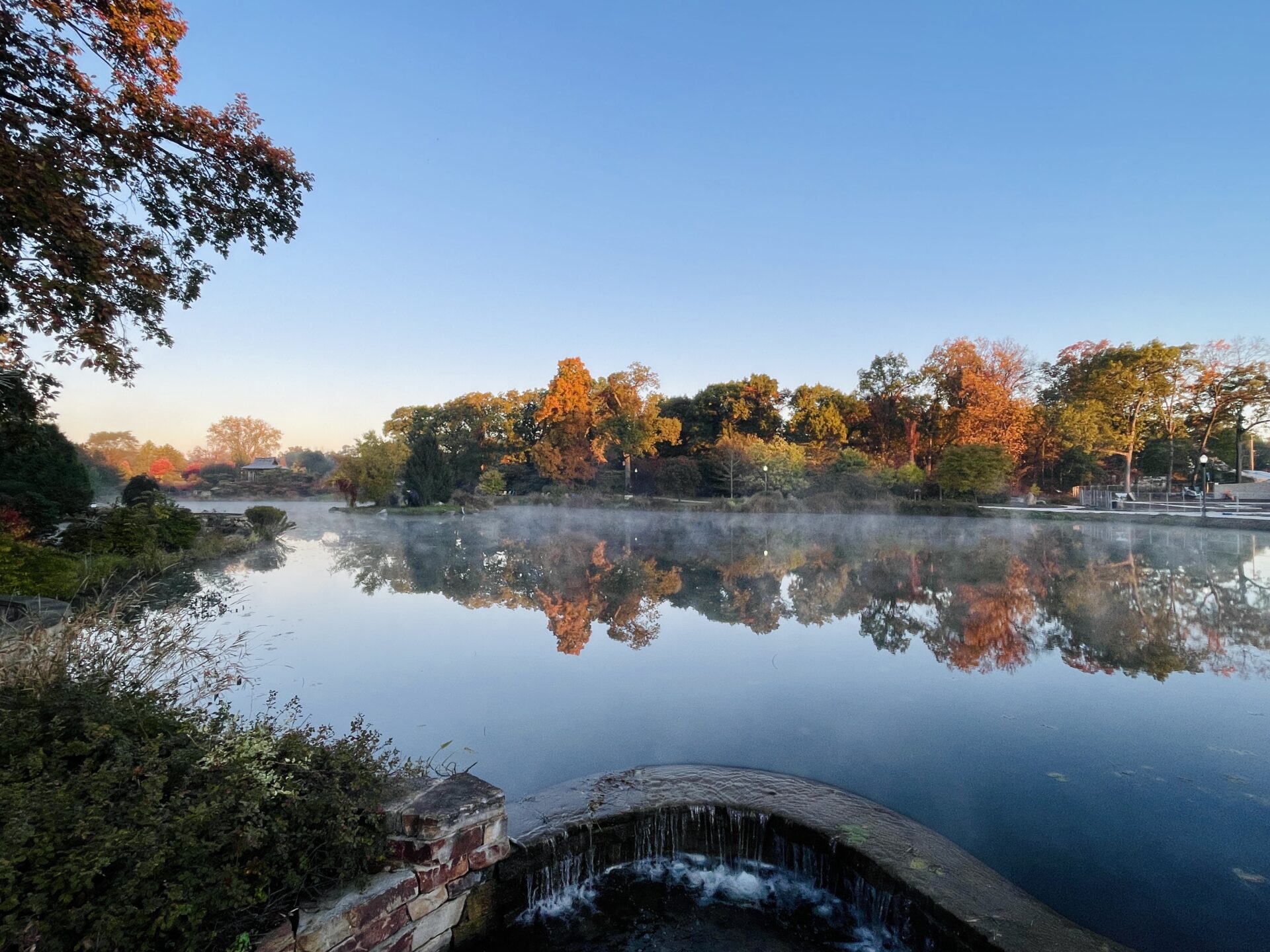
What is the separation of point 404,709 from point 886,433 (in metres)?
35.7

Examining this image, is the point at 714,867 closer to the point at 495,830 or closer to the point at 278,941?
the point at 495,830

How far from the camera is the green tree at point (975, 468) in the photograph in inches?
1044

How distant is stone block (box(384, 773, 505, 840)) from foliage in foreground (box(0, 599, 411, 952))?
0.10 meters

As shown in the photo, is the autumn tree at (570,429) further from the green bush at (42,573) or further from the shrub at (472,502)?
Answer: the green bush at (42,573)

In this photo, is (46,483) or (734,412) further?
(734,412)

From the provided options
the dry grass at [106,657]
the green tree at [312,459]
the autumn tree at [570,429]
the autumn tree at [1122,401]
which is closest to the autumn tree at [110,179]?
the dry grass at [106,657]

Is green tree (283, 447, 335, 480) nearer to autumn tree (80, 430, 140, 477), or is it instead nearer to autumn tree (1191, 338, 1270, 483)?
autumn tree (80, 430, 140, 477)

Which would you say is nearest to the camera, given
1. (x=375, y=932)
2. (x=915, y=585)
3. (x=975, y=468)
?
(x=375, y=932)

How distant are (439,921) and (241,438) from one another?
7960cm

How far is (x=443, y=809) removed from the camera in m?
2.51

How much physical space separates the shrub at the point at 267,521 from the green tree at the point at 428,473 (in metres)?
10.6

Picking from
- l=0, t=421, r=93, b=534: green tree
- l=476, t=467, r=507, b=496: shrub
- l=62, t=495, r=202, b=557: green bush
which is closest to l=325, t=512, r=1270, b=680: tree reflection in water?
l=62, t=495, r=202, b=557: green bush

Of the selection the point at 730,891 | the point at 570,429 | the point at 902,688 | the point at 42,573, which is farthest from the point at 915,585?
the point at 570,429

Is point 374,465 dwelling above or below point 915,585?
above
